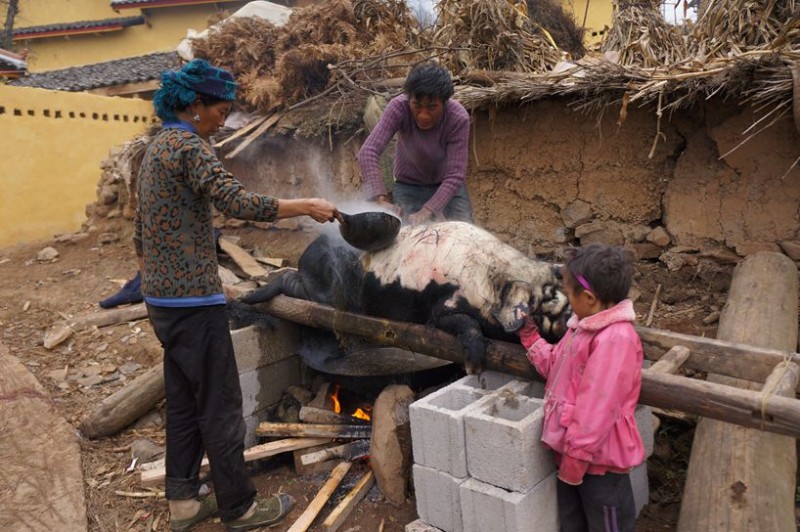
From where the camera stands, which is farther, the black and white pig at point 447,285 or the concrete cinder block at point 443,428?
the black and white pig at point 447,285

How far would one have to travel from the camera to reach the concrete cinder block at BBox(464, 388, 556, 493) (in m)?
2.69

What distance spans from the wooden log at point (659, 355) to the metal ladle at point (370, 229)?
0.48 metres

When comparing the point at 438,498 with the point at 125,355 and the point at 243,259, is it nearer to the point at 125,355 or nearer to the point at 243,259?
the point at 125,355

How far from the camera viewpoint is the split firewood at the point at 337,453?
4.21 meters

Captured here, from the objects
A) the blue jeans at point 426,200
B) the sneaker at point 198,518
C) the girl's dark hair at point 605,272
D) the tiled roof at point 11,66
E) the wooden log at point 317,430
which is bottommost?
the sneaker at point 198,518

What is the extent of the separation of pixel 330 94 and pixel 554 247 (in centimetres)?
390

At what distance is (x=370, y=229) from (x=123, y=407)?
256 centimetres

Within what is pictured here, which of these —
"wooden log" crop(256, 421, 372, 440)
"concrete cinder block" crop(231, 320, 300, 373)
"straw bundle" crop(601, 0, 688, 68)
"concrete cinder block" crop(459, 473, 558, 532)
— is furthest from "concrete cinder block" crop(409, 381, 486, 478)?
"straw bundle" crop(601, 0, 688, 68)

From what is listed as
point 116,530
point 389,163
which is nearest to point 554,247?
point 389,163

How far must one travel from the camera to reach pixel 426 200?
5.05 meters

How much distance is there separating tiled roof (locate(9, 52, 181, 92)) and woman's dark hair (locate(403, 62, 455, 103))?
11799mm

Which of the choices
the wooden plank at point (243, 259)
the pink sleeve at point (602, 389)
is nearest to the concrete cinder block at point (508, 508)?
the pink sleeve at point (602, 389)

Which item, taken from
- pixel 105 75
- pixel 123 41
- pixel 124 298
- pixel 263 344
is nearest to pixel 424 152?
pixel 263 344

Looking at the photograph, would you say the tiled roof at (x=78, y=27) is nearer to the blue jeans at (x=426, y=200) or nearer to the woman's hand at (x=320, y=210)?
the blue jeans at (x=426, y=200)
